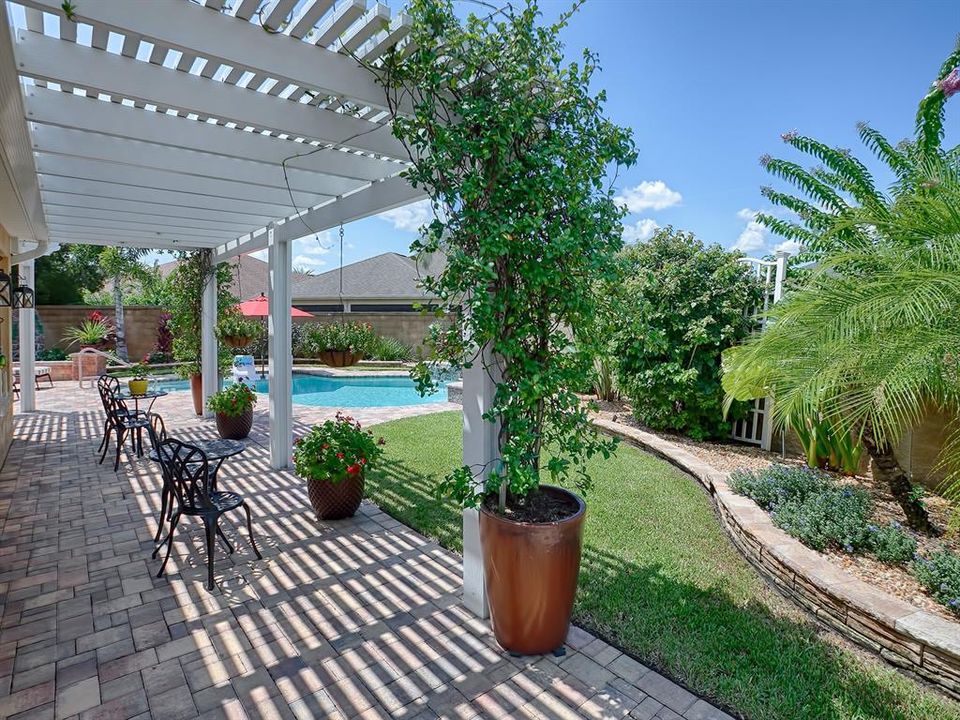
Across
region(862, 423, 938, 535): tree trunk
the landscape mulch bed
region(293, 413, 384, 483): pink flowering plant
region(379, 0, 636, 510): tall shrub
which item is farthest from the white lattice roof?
region(862, 423, 938, 535): tree trunk

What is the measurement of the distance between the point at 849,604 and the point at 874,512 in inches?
83.3

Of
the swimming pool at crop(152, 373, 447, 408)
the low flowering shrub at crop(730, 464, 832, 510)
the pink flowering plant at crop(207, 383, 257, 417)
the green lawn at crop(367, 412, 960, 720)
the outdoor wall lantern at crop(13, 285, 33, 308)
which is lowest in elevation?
the swimming pool at crop(152, 373, 447, 408)

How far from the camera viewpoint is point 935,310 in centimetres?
329

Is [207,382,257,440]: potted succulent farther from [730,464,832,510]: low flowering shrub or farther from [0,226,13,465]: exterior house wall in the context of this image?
[730,464,832,510]: low flowering shrub

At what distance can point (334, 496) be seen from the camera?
4.86m

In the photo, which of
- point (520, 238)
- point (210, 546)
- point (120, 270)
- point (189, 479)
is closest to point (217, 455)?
point (189, 479)

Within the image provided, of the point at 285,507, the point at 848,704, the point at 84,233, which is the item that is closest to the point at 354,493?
the point at 285,507

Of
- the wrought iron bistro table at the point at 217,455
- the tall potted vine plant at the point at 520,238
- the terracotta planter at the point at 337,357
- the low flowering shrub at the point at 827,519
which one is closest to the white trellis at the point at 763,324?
the low flowering shrub at the point at 827,519

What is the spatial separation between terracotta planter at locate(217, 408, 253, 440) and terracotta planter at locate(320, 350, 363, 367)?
10.1 m

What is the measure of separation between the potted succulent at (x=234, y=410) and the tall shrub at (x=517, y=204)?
6.07m

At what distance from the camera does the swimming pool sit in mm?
13664

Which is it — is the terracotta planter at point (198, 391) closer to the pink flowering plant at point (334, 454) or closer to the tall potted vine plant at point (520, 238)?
the pink flowering plant at point (334, 454)

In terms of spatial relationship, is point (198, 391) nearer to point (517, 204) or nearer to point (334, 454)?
point (334, 454)

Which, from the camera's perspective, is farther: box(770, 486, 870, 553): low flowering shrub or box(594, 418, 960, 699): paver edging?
box(770, 486, 870, 553): low flowering shrub
